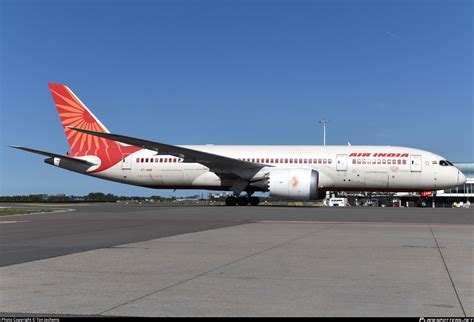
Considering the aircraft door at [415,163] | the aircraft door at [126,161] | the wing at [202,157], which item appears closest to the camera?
the wing at [202,157]

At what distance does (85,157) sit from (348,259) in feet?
97.4

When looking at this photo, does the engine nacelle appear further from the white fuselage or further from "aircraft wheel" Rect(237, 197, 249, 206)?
"aircraft wheel" Rect(237, 197, 249, 206)

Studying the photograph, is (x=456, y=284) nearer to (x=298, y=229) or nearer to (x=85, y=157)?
(x=298, y=229)

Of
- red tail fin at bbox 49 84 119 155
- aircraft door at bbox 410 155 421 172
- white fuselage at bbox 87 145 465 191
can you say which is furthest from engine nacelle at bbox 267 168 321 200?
red tail fin at bbox 49 84 119 155

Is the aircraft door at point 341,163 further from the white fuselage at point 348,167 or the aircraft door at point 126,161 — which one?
the aircraft door at point 126,161

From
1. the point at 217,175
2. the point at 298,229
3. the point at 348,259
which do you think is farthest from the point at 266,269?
the point at 217,175

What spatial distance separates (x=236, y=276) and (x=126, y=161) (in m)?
28.7

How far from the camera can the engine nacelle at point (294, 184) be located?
92.5 ft

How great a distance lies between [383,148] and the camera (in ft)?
103

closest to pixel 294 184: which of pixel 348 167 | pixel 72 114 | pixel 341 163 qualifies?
pixel 341 163

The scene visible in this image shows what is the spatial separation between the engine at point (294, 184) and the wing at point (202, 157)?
2.14 m

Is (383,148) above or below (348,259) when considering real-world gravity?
above

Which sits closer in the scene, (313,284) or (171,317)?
(171,317)

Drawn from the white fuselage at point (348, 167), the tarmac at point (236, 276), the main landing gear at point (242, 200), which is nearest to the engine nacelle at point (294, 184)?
the white fuselage at point (348, 167)
